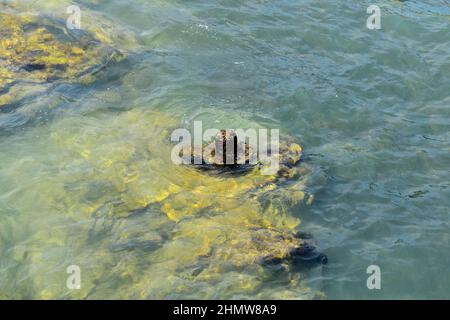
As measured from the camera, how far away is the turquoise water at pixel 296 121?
715cm

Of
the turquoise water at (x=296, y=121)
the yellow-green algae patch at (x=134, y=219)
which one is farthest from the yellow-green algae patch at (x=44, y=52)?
the yellow-green algae patch at (x=134, y=219)

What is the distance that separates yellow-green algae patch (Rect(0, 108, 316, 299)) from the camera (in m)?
6.84

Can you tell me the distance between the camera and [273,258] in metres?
7.07

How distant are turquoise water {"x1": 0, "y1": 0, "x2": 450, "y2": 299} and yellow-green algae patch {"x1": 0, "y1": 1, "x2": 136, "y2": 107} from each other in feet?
1.17

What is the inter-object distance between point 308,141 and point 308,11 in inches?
217

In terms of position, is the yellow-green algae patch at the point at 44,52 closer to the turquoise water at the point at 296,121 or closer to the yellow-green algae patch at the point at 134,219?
the turquoise water at the point at 296,121

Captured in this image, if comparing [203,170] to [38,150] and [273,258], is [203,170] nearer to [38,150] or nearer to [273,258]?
[273,258]

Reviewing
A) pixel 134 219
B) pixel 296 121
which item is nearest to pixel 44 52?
pixel 134 219

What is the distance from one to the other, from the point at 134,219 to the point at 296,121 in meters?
4.03

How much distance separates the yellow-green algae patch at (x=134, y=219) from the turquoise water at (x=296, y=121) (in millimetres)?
37

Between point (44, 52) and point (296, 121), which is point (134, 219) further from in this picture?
point (44, 52)

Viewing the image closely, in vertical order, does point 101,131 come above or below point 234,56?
below

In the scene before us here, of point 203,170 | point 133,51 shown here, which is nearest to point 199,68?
point 133,51

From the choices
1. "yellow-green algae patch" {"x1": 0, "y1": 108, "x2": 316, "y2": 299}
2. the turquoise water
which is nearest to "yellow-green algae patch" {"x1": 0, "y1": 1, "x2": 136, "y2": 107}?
the turquoise water
